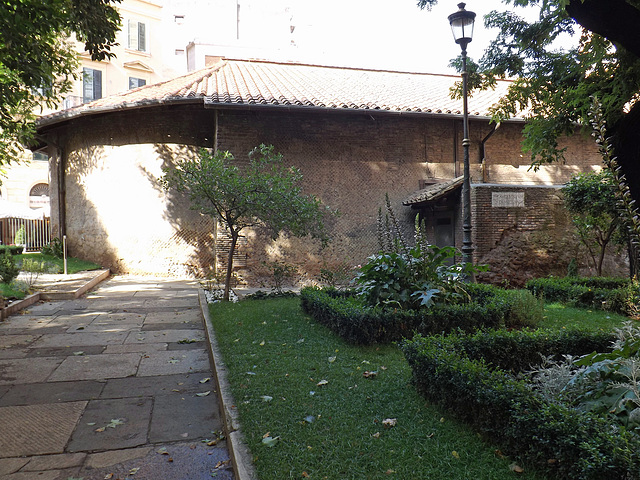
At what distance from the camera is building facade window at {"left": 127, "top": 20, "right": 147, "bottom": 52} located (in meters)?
31.7

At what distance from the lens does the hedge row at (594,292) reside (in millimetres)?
7938

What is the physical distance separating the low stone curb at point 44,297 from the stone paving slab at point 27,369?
10.1 feet

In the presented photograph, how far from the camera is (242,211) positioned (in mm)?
9234

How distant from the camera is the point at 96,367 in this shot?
5574mm

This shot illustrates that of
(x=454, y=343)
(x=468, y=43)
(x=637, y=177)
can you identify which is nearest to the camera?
(x=454, y=343)

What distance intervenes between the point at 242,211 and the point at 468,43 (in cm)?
527

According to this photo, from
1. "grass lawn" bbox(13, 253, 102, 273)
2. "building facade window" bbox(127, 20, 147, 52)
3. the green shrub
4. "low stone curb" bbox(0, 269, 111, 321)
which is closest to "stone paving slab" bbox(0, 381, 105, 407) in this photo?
"low stone curb" bbox(0, 269, 111, 321)

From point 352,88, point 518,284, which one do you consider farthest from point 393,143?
point 518,284

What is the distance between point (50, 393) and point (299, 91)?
38.8 feet

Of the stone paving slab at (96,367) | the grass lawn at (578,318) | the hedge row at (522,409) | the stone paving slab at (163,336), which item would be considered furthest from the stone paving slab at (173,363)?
the grass lawn at (578,318)

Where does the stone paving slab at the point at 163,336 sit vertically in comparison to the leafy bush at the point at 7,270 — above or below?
below

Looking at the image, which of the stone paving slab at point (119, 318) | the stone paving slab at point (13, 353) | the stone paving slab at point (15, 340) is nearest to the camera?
the stone paving slab at point (13, 353)

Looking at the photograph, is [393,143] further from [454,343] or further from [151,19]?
[151,19]

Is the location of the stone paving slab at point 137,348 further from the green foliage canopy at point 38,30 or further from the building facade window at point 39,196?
the building facade window at point 39,196
